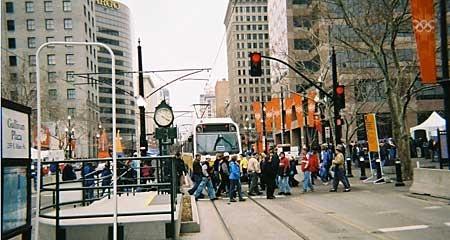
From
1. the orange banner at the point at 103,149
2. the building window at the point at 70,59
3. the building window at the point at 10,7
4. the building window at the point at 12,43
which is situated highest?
the building window at the point at 10,7

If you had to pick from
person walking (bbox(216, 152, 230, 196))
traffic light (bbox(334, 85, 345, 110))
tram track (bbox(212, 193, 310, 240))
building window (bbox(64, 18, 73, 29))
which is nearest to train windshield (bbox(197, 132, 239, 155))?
person walking (bbox(216, 152, 230, 196))

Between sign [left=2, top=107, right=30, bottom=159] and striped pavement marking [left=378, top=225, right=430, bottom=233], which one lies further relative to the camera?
striped pavement marking [left=378, top=225, right=430, bottom=233]

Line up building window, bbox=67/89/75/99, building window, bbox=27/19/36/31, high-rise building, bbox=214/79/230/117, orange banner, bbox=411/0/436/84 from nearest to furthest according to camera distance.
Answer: orange banner, bbox=411/0/436/84
building window, bbox=27/19/36/31
building window, bbox=67/89/75/99
high-rise building, bbox=214/79/230/117

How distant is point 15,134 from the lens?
247 inches

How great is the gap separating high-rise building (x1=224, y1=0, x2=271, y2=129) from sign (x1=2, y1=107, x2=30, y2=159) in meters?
51.8

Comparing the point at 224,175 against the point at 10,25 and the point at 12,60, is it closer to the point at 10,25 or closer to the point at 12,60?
the point at 12,60

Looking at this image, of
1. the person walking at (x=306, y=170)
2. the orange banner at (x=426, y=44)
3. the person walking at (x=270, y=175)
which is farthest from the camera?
the person walking at (x=306, y=170)

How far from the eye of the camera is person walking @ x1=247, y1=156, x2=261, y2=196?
74.2ft

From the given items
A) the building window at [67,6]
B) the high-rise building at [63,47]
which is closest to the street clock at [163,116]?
the high-rise building at [63,47]

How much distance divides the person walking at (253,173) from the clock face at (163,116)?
4.01 metres

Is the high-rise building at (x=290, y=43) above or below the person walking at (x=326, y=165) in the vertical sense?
above

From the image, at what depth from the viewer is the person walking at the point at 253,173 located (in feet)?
74.2

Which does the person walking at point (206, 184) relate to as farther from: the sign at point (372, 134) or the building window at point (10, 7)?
the building window at point (10, 7)

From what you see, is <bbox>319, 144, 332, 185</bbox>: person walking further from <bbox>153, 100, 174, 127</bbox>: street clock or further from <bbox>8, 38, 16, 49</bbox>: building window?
<bbox>8, 38, 16, 49</bbox>: building window
